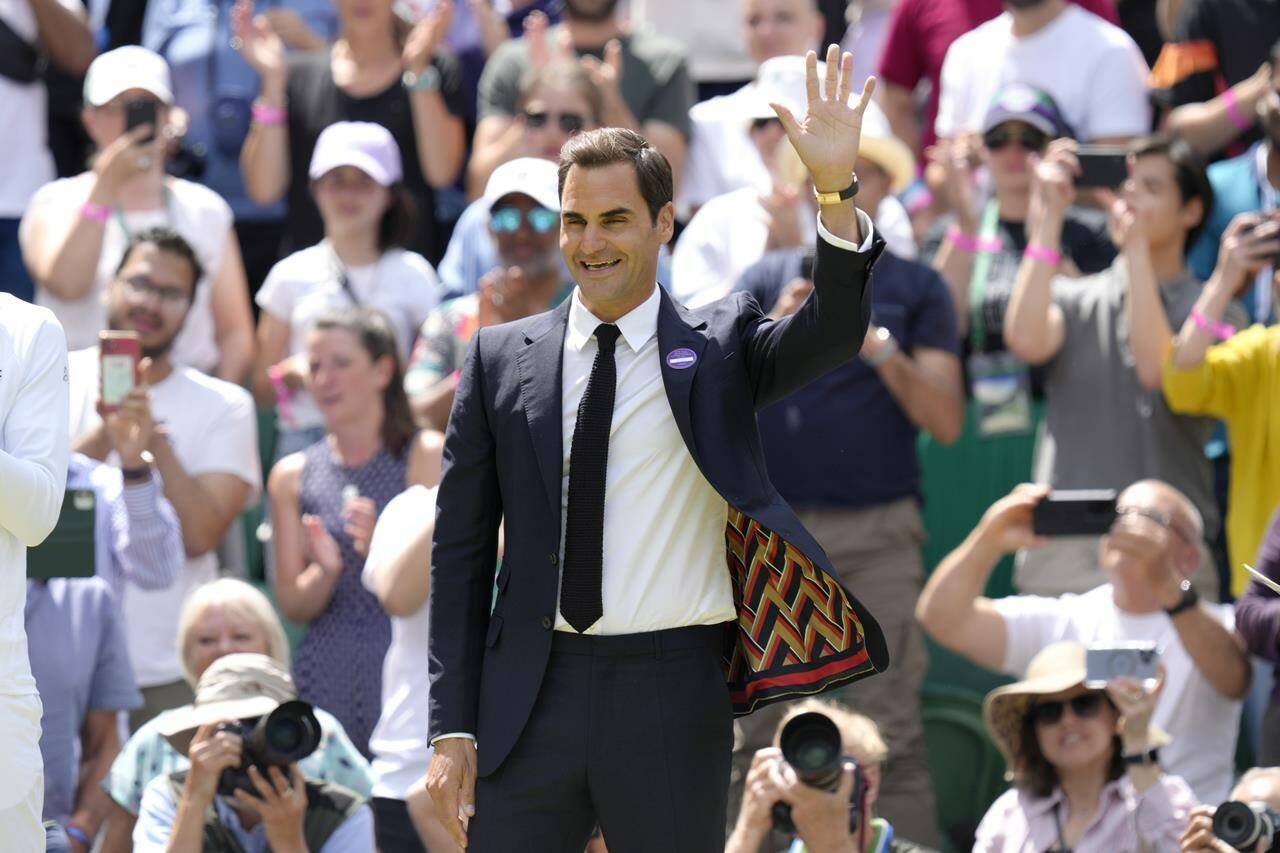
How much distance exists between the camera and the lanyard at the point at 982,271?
7.31m

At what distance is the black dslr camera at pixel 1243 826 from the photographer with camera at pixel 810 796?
843 mm

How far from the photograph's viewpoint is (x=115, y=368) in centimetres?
639

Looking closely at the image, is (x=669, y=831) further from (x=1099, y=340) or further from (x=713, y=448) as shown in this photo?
(x=1099, y=340)

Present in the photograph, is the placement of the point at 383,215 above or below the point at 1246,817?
above

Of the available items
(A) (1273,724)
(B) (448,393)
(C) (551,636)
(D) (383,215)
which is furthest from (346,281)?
(C) (551,636)

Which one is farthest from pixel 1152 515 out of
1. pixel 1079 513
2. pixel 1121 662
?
pixel 1121 662

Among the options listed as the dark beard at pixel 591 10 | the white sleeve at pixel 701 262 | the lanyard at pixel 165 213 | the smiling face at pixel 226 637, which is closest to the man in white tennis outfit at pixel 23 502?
the smiling face at pixel 226 637

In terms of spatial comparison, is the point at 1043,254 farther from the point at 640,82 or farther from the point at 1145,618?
the point at 640,82

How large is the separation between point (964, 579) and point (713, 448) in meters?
2.61

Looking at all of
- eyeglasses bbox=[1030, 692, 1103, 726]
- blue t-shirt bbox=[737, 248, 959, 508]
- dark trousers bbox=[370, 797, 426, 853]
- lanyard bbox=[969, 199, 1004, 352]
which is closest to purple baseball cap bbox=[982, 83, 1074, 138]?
lanyard bbox=[969, 199, 1004, 352]

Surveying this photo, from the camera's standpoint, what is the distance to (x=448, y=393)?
680 centimetres

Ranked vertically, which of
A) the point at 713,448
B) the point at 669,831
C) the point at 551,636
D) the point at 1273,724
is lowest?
the point at 1273,724

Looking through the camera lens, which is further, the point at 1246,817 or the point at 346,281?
the point at 346,281

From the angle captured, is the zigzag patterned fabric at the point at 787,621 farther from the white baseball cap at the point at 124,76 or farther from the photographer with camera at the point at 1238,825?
the white baseball cap at the point at 124,76
